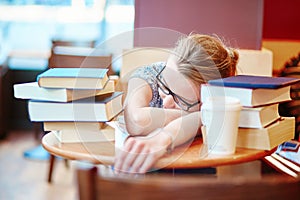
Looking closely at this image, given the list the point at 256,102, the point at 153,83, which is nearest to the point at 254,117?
the point at 256,102

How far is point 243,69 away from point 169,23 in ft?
1.67

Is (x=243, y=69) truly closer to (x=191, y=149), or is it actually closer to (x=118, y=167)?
(x=191, y=149)

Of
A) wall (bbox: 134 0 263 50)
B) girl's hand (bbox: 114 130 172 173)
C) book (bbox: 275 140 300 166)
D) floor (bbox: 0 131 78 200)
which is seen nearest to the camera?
girl's hand (bbox: 114 130 172 173)

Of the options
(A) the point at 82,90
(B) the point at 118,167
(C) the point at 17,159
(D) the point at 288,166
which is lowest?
(C) the point at 17,159

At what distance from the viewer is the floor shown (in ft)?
10.2

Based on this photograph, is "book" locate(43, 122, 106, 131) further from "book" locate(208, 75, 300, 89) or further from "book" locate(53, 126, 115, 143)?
"book" locate(208, 75, 300, 89)

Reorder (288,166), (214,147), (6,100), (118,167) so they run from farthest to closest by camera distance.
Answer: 1. (6,100)
2. (288,166)
3. (214,147)
4. (118,167)

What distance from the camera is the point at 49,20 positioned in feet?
16.3

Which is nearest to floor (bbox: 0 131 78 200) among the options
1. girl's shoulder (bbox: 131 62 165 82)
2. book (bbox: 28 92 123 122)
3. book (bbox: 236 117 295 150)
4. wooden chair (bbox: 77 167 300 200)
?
girl's shoulder (bbox: 131 62 165 82)

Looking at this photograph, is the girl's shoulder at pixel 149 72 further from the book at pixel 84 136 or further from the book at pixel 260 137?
the book at pixel 260 137

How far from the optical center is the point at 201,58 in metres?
1.34

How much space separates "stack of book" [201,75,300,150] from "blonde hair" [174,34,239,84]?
74 millimetres

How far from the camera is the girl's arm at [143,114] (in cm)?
134

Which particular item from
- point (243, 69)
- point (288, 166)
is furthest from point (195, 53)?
point (243, 69)
